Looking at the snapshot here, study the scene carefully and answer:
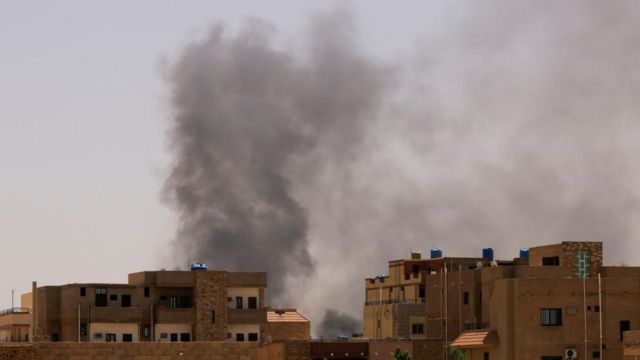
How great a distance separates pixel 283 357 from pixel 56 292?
67.2 ft

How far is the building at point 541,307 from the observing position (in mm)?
122938

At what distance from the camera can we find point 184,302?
140 m

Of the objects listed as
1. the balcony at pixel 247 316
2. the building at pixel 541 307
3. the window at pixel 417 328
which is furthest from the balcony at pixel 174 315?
the window at pixel 417 328

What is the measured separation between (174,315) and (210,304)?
3.14 meters

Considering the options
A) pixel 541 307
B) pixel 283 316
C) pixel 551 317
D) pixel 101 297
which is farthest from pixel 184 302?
pixel 551 317

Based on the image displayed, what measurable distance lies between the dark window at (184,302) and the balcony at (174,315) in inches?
37.2

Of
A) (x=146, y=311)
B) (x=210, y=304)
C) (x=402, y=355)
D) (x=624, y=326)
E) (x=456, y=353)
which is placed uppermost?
(x=210, y=304)

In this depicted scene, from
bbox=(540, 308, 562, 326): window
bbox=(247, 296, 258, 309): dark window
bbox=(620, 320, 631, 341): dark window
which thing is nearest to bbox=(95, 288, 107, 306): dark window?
bbox=(247, 296, 258, 309): dark window

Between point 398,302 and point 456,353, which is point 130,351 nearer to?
point 456,353

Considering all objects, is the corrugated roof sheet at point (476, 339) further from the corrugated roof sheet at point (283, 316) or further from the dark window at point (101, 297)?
the dark window at point (101, 297)

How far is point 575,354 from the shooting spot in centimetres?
12281

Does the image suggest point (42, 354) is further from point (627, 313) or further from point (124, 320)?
point (627, 313)

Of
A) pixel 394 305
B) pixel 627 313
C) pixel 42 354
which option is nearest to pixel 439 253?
pixel 394 305

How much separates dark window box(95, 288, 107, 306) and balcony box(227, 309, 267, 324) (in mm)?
10367
